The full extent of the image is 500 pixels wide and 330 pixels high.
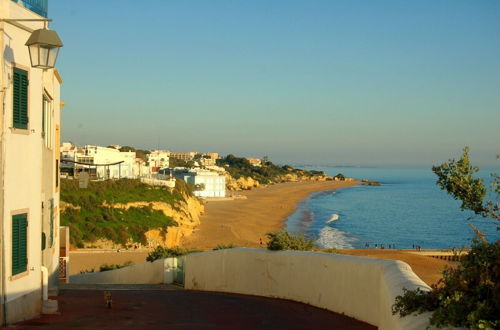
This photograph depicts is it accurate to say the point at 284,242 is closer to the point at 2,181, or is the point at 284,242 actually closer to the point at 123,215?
the point at 2,181

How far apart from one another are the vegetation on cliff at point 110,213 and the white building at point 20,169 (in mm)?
36721

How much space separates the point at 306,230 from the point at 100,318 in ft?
174

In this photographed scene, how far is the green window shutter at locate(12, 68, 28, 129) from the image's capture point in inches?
334

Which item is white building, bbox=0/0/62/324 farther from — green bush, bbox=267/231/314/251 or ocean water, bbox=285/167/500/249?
ocean water, bbox=285/167/500/249

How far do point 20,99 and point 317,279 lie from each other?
540 cm

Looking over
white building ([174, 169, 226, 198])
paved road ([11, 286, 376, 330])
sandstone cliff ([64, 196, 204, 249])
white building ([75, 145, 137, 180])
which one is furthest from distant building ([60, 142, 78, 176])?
paved road ([11, 286, 376, 330])

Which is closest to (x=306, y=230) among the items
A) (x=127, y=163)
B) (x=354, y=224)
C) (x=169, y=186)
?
(x=354, y=224)

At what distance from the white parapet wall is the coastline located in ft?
100

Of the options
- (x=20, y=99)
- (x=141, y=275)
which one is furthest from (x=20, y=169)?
(x=141, y=275)

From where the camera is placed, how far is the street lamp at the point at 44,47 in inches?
300

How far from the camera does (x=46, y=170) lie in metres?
13.6

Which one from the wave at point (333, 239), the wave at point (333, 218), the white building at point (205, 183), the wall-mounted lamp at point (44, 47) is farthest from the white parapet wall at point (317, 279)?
the white building at point (205, 183)

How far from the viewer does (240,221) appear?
226ft

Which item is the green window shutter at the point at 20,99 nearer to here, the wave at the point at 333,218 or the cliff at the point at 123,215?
the cliff at the point at 123,215
